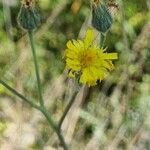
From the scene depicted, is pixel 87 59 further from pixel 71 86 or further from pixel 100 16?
pixel 71 86

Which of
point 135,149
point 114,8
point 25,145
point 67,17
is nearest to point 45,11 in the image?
point 67,17

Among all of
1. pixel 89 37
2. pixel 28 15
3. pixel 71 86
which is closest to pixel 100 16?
pixel 89 37

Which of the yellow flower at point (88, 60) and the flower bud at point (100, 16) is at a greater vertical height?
the flower bud at point (100, 16)

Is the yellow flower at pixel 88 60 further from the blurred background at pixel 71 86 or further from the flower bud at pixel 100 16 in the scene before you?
the blurred background at pixel 71 86

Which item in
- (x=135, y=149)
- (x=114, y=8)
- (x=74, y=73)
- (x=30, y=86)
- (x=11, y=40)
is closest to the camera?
(x=74, y=73)

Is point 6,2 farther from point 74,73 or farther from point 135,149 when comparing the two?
point 74,73

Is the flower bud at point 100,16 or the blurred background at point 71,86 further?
the blurred background at point 71,86

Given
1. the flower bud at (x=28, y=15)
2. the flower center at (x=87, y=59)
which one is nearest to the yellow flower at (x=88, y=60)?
the flower center at (x=87, y=59)
